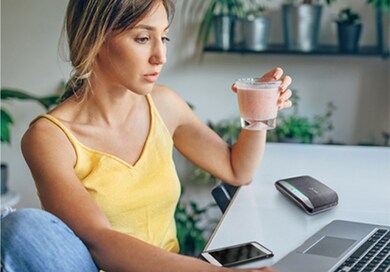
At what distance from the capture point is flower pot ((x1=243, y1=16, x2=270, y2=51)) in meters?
2.42

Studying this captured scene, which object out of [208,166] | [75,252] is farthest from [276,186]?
[75,252]

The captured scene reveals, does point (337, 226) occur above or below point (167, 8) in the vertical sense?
below

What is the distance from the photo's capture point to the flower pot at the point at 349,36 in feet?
7.72

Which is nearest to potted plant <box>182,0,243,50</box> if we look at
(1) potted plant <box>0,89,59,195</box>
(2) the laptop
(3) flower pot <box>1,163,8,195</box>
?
(1) potted plant <box>0,89,59,195</box>

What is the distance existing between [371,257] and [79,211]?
0.47 meters

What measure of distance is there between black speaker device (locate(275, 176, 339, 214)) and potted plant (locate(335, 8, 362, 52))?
1.15 metres

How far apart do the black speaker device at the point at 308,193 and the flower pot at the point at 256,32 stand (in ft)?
3.85

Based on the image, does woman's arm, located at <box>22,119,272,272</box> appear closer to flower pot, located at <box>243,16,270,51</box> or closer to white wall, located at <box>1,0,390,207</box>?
flower pot, located at <box>243,16,270,51</box>

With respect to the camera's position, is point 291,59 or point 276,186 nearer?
point 276,186

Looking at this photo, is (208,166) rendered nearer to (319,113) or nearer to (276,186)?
(276,186)

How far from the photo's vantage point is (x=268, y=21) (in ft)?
8.02

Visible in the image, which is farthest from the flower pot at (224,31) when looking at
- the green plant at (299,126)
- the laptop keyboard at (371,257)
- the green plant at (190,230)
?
the laptop keyboard at (371,257)

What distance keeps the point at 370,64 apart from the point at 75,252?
185cm

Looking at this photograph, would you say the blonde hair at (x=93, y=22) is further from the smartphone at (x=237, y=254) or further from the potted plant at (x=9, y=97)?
the potted plant at (x=9, y=97)
